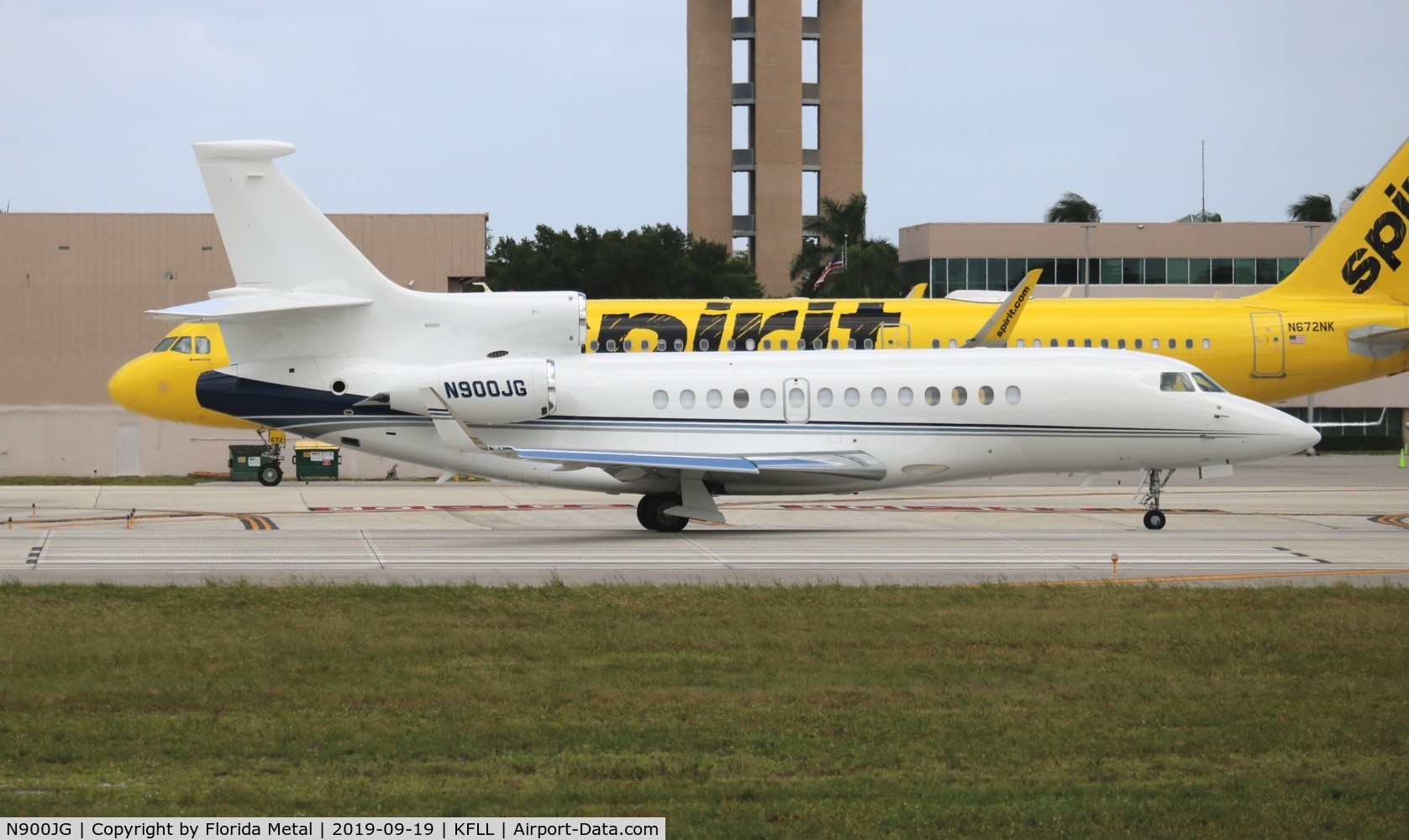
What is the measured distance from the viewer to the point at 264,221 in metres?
25.3

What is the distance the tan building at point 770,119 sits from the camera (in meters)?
113

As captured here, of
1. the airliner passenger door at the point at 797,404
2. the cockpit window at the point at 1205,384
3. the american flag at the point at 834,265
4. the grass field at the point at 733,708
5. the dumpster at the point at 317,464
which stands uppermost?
the american flag at the point at 834,265

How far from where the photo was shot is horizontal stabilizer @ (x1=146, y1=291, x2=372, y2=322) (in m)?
24.3

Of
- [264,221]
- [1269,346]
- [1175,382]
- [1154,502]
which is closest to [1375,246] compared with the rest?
[1269,346]

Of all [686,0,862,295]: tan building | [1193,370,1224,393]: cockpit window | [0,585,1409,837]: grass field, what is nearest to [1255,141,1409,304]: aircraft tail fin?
[1193,370,1224,393]: cockpit window

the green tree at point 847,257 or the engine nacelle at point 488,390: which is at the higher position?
the green tree at point 847,257

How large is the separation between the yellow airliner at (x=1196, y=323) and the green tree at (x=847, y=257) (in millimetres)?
45465

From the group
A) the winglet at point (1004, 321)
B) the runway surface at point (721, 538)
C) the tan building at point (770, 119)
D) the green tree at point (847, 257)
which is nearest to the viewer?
the runway surface at point (721, 538)

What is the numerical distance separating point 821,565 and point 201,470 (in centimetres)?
3541

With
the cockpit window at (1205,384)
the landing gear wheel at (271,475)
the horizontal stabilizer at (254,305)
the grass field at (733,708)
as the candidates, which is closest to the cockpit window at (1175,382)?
the cockpit window at (1205,384)

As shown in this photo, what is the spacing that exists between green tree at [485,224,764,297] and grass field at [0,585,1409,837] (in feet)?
220

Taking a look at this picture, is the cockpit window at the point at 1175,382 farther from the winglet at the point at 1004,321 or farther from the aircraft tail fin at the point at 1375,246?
the aircraft tail fin at the point at 1375,246

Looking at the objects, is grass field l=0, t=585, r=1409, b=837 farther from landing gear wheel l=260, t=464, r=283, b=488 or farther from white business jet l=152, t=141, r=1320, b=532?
landing gear wheel l=260, t=464, r=283, b=488

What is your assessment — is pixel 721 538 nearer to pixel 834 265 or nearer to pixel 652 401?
pixel 652 401
